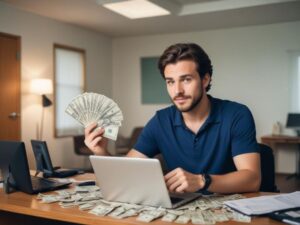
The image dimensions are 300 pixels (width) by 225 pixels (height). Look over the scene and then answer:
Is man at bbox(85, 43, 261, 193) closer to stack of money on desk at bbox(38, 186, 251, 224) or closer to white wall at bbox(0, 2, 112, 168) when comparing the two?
stack of money on desk at bbox(38, 186, 251, 224)

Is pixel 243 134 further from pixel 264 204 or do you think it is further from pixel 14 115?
pixel 14 115

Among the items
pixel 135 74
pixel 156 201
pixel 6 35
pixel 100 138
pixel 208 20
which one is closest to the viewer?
pixel 156 201

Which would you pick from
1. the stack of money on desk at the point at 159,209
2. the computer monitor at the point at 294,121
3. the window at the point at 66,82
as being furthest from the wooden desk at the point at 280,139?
the stack of money on desk at the point at 159,209

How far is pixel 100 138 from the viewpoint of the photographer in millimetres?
1669

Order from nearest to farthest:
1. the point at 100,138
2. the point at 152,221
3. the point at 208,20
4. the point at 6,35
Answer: the point at 152,221 → the point at 100,138 → the point at 6,35 → the point at 208,20

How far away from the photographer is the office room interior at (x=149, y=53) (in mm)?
5348

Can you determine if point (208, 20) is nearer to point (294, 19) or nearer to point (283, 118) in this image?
point (294, 19)

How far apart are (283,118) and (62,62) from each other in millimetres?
3986

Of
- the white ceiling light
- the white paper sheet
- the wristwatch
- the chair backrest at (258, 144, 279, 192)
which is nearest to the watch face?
the wristwatch

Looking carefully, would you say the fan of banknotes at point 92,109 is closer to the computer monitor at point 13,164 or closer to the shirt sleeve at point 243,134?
the computer monitor at point 13,164

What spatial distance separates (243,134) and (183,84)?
367 millimetres

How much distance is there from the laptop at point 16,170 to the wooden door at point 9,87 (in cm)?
354

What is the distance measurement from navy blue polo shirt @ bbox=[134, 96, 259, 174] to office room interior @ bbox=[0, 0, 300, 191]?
139 inches

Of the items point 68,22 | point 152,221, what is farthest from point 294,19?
point 152,221
